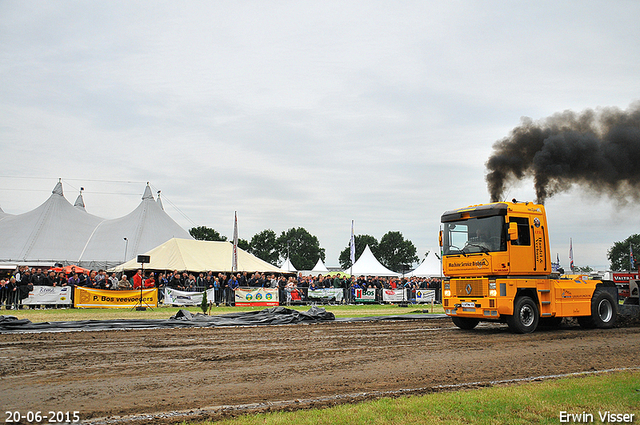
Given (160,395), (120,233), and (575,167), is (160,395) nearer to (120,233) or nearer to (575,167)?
(575,167)

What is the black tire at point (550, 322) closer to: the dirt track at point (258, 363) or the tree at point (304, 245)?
the dirt track at point (258, 363)

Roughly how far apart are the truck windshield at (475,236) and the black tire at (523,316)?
65.4 inches

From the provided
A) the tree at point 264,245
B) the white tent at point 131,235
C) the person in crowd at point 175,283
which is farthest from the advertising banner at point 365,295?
the tree at point 264,245

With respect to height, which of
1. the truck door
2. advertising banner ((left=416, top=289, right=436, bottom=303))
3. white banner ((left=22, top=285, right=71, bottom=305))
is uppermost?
the truck door

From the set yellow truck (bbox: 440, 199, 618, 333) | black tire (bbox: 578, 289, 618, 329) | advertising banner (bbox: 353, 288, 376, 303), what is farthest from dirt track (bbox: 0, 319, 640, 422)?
advertising banner (bbox: 353, 288, 376, 303)

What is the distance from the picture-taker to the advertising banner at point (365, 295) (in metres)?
31.4

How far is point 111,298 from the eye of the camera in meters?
23.8

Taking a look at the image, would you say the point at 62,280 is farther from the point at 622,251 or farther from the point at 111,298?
the point at 622,251

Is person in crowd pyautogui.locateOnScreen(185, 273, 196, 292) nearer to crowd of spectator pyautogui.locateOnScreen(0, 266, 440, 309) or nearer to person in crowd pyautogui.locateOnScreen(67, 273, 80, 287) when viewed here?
crowd of spectator pyautogui.locateOnScreen(0, 266, 440, 309)

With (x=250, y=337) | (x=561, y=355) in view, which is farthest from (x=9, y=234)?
(x=561, y=355)

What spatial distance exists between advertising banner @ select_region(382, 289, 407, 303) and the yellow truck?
17487 mm

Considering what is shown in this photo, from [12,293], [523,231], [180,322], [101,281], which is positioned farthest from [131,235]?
[523,231]

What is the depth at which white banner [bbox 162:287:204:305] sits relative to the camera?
2542 cm

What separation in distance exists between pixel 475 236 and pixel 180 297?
55.0 feet
